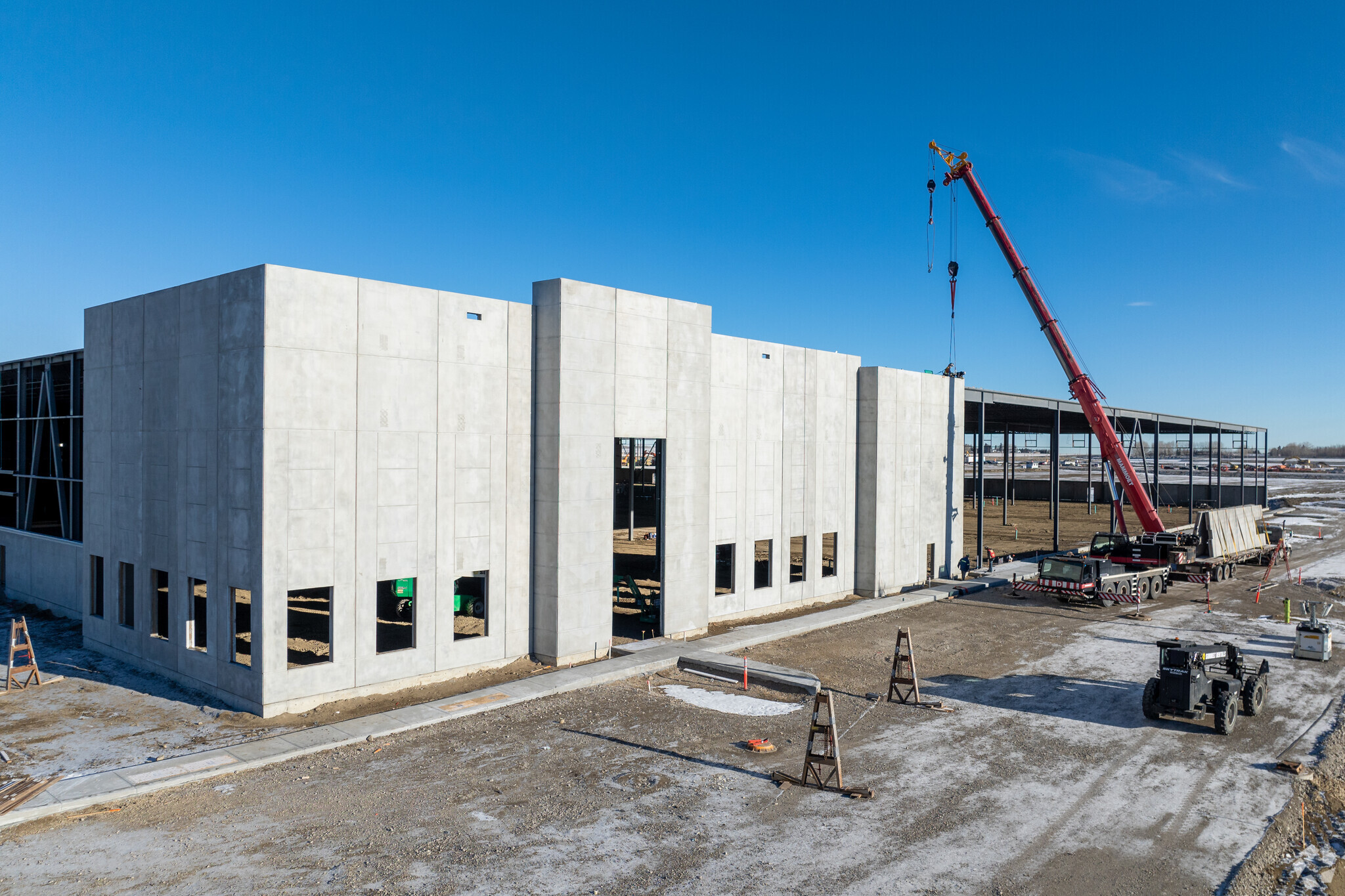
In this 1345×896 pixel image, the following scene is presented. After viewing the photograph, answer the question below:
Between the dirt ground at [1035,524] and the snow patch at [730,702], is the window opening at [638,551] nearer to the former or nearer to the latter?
the snow patch at [730,702]

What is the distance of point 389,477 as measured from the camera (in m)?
18.6

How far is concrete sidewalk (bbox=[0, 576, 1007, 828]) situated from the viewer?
12.9 meters

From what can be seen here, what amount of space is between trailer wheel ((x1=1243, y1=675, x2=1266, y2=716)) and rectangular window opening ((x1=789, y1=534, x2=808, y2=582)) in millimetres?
14586

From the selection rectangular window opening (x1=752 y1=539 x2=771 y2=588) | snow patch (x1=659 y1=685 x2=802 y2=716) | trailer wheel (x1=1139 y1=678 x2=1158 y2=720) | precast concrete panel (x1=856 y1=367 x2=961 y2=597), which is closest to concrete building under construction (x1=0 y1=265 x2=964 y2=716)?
rectangular window opening (x1=752 y1=539 x2=771 y2=588)

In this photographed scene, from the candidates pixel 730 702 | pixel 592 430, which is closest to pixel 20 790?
pixel 730 702

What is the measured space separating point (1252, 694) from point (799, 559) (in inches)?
966

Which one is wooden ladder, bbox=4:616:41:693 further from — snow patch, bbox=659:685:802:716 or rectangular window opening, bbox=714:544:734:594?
rectangular window opening, bbox=714:544:734:594

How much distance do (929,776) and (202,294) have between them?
1886 cm

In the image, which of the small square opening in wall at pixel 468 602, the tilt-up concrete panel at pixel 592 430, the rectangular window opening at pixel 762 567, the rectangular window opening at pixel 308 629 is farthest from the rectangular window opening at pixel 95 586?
the rectangular window opening at pixel 762 567

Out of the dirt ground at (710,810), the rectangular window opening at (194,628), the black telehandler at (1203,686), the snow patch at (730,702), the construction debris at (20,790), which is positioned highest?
the rectangular window opening at (194,628)

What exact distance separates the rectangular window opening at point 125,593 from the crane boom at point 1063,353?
3580 centimetres

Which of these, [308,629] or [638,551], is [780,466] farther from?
[638,551]

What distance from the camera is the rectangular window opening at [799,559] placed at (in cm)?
3086

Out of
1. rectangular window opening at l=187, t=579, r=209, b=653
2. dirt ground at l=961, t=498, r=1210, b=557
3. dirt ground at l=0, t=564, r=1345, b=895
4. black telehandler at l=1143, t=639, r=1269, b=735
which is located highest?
rectangular window opening at l=187, t=579, r=209, b=653
